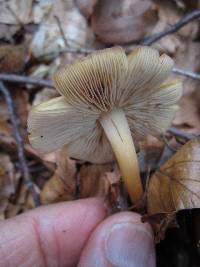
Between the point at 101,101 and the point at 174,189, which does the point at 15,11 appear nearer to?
the point at 101,101

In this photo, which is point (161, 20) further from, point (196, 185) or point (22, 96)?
point (196, 185)

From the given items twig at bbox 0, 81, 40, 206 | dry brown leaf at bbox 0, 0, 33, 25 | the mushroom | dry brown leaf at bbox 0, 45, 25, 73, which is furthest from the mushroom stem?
dry brown leaf at bbox 0, 0, 33, 25

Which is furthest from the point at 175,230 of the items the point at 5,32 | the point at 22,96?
the point at 5,32

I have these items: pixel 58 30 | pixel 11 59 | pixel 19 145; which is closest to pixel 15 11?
pixel 58 30

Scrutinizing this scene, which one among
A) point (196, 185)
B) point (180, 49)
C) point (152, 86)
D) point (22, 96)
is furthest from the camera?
point (180, 49)

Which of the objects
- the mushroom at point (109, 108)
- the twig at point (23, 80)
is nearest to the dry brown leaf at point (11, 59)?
the twig at point (23, 80)

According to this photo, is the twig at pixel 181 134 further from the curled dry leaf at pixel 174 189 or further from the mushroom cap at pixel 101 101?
the curled dry leaf at pixel 174 189
